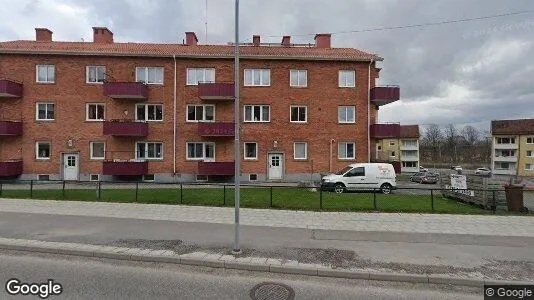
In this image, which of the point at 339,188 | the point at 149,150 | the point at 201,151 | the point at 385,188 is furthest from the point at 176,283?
the point at 149,150

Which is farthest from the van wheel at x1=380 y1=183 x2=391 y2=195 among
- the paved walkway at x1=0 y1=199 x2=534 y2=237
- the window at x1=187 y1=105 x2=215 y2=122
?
the window at x1=187 y1=105 x2=215 y2=122

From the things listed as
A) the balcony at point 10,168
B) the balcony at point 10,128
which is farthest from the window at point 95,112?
the balcony at point 10,168

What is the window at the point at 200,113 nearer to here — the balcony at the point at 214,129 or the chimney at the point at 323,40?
the balcony at the point at 214,129

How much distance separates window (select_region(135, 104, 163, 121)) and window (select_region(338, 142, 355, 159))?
44.6ft

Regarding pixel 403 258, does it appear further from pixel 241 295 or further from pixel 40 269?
pixel 40 269

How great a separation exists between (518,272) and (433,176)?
41.6m

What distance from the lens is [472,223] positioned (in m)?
9.17

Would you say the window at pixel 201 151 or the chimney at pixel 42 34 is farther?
the chimney at pixel 42 34

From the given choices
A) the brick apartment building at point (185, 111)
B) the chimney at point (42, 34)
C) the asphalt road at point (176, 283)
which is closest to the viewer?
the asphalt road at point (176, 283)

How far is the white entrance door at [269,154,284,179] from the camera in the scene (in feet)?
79.0

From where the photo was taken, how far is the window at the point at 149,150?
2384cm

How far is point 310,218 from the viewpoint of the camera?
379 inches

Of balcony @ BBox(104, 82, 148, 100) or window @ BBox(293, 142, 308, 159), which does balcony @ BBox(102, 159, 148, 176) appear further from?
window @ BBox(293, 142, 308, 159)

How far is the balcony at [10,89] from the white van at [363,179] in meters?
22.1
